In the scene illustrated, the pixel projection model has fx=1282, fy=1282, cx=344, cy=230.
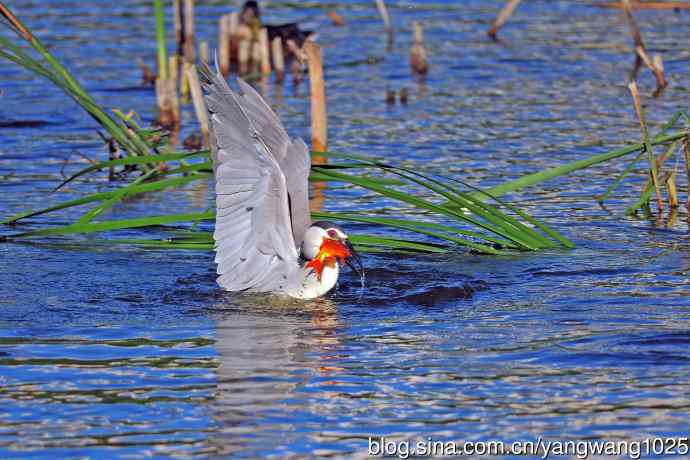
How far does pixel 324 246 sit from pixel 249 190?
595mm

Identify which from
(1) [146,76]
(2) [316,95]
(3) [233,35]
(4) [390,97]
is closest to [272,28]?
(3) [233,35]

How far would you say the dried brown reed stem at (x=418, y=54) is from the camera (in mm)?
15742

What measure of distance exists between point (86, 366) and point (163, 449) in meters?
1.24

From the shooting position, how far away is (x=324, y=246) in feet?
24.9

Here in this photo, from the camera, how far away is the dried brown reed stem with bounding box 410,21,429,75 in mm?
15742

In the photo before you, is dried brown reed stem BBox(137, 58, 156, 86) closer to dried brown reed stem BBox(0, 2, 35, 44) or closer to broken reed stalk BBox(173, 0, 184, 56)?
broken reed stalk BBox(173, 0, 184, 56)

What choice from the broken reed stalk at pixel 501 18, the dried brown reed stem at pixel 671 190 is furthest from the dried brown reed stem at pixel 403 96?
the dried brown reed stem at pixel 671 190

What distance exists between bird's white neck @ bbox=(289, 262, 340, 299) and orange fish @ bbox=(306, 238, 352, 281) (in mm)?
23

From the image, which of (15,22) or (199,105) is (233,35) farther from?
(15,22)

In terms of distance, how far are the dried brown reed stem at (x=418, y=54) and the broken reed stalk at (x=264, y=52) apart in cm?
179

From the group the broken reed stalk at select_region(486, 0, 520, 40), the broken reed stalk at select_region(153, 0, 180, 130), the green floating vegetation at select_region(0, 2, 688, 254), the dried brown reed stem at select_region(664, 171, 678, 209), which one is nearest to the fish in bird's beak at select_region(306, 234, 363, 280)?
the green floating vegetation at select_region(0, 2, 688, 254)

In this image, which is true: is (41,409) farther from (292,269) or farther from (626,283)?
(626,283)

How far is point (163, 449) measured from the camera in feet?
17.5

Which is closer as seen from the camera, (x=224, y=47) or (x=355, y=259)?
(x=355, y=259)
